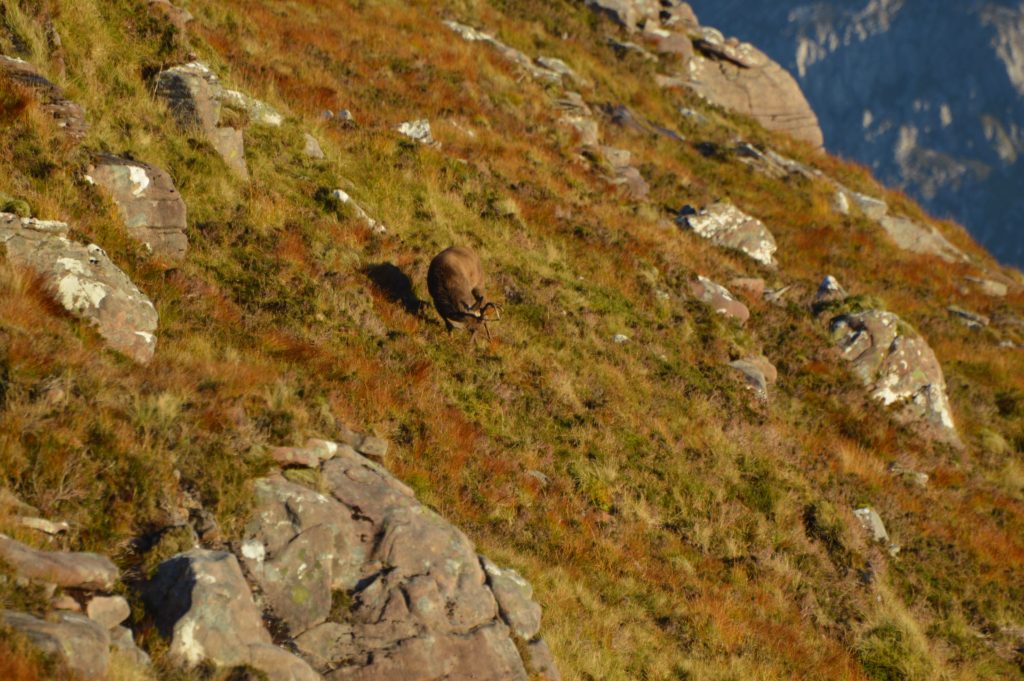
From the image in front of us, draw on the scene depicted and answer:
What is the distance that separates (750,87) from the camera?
37.1 m

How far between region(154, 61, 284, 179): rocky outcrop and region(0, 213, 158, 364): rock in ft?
15.0

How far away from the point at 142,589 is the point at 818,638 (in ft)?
26.7

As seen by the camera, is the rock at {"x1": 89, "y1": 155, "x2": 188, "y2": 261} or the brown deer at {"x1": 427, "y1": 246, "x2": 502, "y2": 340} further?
the brown deer at {"x1": 427, "y1": 246, "x2": 502, "y2": 340}

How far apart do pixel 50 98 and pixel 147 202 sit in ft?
5.82

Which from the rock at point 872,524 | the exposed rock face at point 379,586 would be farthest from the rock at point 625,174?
the exposed rock face at point 379,586

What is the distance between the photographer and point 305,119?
1559 cm

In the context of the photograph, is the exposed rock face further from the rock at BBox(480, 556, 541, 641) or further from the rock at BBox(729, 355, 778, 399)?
the rock at BBox(729, 355, 778, 399)

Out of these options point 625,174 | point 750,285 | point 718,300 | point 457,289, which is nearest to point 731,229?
point 750,285

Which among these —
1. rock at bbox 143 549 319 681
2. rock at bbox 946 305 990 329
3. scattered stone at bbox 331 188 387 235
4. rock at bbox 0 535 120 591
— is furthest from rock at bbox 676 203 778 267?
rock at bbox 0 535 120 591

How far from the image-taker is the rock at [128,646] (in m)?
4.84

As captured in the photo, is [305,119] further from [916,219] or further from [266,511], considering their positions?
[916,219]

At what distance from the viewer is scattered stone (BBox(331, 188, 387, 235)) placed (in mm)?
13562

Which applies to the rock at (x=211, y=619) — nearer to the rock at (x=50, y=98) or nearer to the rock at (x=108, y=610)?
the rock at (x=108, y=610)

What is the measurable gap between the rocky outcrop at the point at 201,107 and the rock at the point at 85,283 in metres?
4.56
